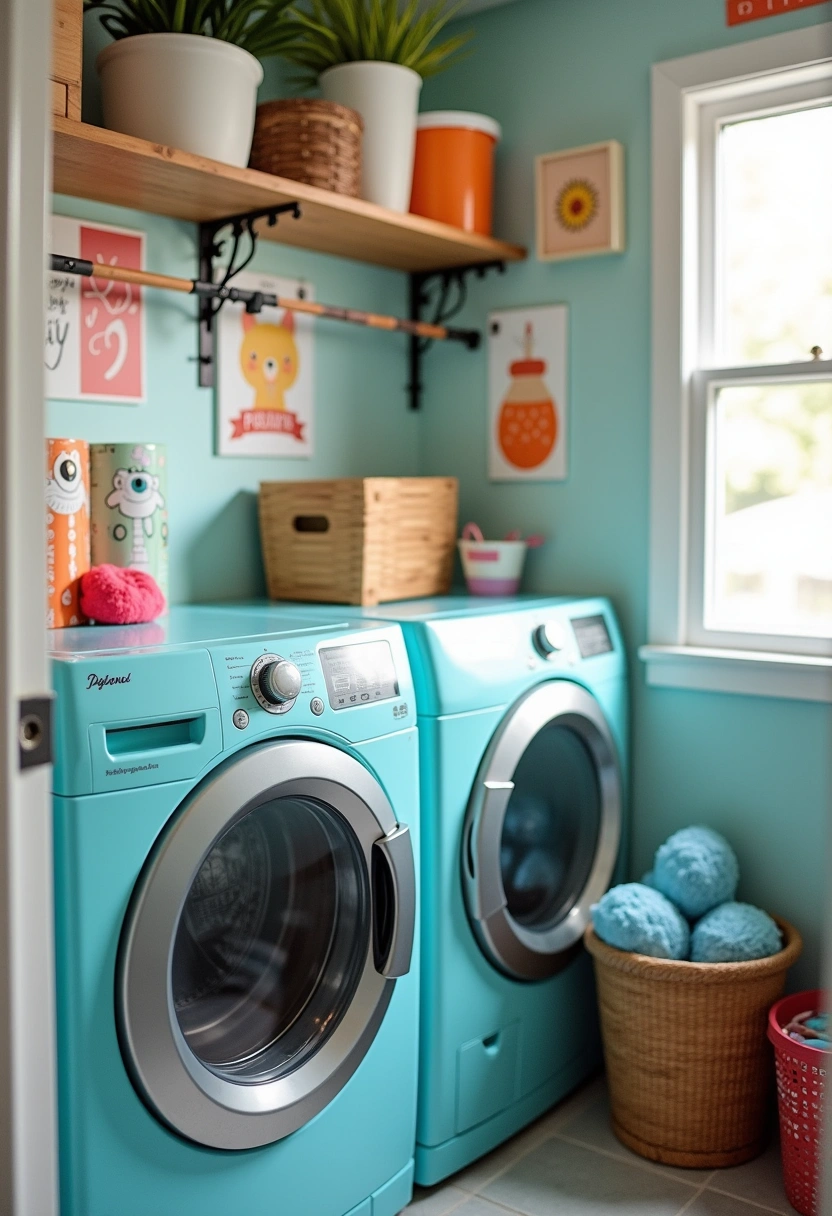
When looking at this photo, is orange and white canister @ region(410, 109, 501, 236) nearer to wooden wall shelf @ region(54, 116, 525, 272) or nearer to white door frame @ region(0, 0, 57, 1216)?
wooden wall shelf @ region(54, 116, 525, 272)

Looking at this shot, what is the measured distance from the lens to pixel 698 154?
2.44 metres

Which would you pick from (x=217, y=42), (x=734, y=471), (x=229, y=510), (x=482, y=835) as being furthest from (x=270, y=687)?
(x=734, y=471)

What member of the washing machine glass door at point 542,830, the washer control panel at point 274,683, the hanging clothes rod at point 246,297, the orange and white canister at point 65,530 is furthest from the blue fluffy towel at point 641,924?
the hanging clothes rod at point 246,297

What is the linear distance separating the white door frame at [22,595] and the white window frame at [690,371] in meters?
1.68

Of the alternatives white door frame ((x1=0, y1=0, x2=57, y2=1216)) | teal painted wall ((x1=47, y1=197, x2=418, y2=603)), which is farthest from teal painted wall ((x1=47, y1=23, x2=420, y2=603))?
white door frame ((x1=0, y1=0, x2=57, y2=1216))

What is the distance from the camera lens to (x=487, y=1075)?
6.99ft

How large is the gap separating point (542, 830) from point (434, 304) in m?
1.35

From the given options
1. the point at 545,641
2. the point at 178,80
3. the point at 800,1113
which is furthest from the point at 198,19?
the point at 800,1113

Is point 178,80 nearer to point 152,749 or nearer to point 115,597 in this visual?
point 115,597

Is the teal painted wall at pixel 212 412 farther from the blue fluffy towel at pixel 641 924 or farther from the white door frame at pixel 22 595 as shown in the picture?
the white door frame at pixel 22 595

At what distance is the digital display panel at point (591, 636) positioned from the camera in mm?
2369

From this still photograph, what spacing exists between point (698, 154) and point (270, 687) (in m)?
1.57

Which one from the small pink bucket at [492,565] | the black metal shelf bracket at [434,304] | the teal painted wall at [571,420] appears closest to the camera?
the teal painted wall at [571,420]

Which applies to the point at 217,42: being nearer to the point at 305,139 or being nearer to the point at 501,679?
the point at 305,139
